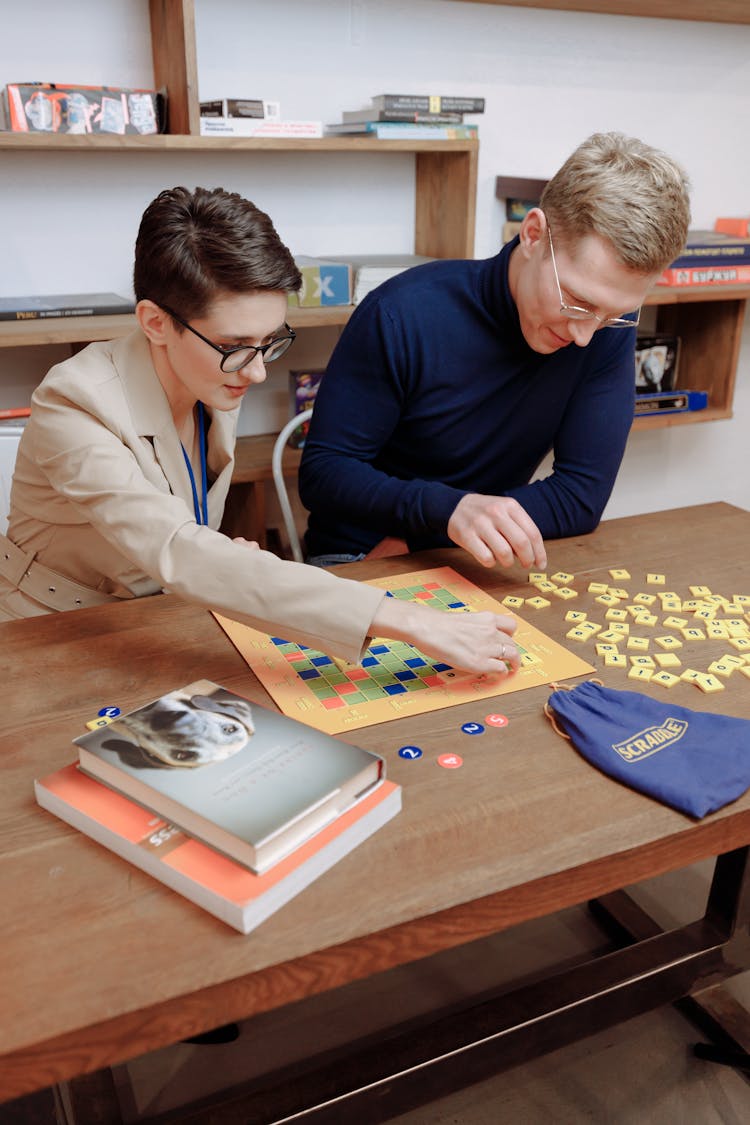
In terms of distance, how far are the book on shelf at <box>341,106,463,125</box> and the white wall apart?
0.46 ft

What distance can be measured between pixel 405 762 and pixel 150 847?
0.30m

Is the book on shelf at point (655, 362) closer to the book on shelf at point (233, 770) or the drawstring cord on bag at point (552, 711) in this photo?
the drawstring cord on bag at point (552, 711)

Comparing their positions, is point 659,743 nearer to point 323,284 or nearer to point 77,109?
point 323,284

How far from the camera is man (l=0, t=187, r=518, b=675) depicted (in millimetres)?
1151

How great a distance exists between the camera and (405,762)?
1015 mm

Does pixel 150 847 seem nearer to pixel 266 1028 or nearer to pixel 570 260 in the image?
pixel 266 1028

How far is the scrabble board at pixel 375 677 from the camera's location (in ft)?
3.64

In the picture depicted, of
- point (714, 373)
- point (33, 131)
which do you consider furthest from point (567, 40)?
point (33, 131)

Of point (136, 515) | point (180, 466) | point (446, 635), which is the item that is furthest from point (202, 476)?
point (446, 635)

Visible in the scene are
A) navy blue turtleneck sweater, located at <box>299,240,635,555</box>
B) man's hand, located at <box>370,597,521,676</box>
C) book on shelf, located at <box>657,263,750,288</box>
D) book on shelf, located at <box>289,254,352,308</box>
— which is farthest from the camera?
book on shelf, located at <box>657,263,750,288</box>

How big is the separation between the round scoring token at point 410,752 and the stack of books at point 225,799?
9 centimetres

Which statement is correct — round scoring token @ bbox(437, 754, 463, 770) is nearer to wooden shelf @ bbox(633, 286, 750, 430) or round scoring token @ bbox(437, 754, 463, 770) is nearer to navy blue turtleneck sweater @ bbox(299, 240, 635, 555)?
navy blue turtleneck sweater @ bbox(299, 240, 635, 555)

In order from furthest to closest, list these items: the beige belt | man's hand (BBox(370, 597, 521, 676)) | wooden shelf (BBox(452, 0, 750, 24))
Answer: wooden shelf (BBox(452, 0, 750, 24)) < the beige belt < man's hand (BBox(370, 597, 521, 676))

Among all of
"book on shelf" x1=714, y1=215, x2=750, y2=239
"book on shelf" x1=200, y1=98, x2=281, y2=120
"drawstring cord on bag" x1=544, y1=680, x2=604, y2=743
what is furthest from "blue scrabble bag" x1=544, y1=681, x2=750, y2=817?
"book on shelf" x1=714, y1=215, x2=750, y2=239
